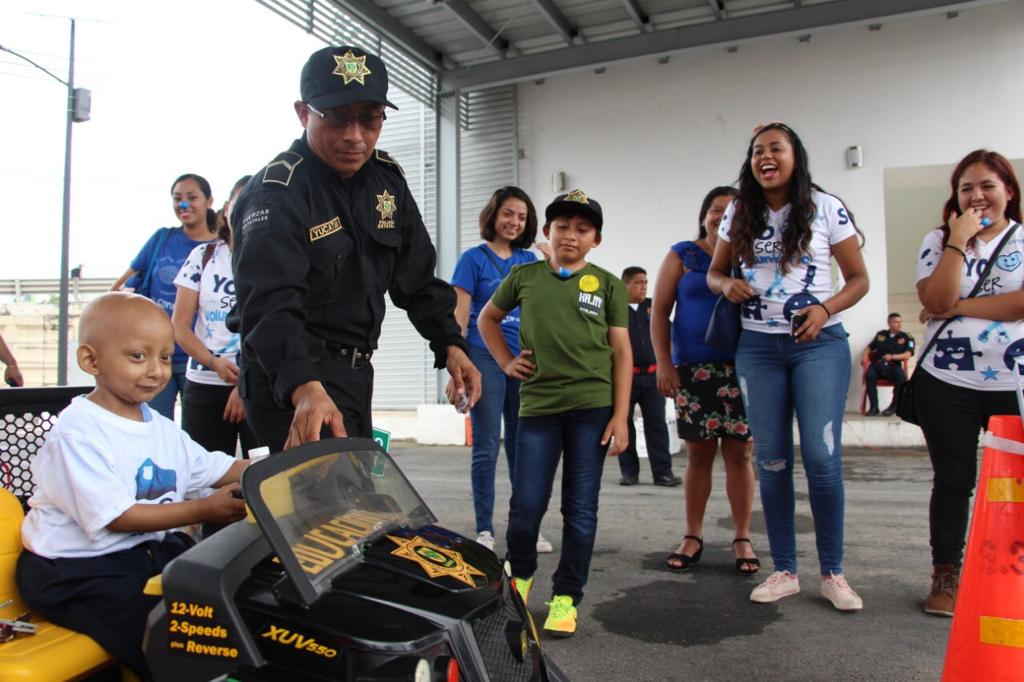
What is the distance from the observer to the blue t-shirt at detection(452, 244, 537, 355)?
15.9 ft

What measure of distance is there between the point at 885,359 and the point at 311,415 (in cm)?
1160

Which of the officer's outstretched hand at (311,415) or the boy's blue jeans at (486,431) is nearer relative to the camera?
the officer's outstretched hand at (311,415)

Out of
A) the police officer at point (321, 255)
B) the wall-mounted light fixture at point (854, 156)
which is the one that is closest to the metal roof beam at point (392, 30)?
the wall-mounted light fixture at point (854, 156)

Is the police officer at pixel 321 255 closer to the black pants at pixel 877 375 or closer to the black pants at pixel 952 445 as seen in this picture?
the black pants at pixel 952 445

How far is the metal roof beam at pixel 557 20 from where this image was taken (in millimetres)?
11596

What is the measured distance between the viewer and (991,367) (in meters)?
3.39

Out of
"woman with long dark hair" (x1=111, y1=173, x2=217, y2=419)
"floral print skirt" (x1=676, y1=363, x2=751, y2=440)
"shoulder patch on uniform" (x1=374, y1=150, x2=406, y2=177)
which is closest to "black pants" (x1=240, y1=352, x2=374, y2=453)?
"shoulder patch on uniform" (x1=374, y1=150, x2=406, y2=177)

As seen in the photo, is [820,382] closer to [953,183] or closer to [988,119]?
[953,183]

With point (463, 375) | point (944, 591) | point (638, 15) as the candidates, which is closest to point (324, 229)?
point (463, 375)

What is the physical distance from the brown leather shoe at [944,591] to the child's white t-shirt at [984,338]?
32.5 inches

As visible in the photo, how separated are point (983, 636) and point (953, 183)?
7.31 feet

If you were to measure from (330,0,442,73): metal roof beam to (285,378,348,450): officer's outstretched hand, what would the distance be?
10.1 m

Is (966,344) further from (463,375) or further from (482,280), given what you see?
(482,280)

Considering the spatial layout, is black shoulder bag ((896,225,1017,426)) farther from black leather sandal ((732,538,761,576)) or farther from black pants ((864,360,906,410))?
black pants ((864,360,906,410))
